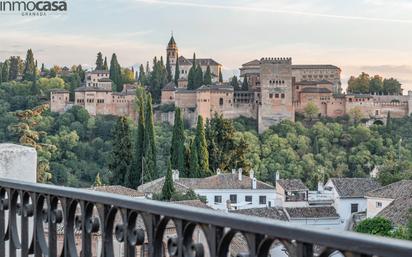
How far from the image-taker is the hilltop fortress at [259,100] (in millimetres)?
71750

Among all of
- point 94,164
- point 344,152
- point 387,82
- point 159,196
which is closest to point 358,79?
point 387,82

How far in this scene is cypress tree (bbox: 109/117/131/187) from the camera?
37844 millimetres

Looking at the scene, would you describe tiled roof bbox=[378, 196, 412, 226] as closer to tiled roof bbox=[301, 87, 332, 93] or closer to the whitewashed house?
the whitewashed house

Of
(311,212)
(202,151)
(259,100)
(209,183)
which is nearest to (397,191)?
(311,212)

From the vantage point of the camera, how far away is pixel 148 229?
1.83 m

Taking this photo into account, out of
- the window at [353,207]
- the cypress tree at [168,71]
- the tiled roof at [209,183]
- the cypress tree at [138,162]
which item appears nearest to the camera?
the window at [353,207]

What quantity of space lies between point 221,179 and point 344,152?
24.8 metres

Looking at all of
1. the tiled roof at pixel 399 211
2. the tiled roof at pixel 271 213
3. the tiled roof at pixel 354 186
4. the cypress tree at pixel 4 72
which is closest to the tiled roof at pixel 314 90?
the cypress tree at pixel 4 72

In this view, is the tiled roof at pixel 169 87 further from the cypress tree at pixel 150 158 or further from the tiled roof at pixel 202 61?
the cypress tree at pixel 150 158

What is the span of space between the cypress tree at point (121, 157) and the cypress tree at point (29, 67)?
43830mm

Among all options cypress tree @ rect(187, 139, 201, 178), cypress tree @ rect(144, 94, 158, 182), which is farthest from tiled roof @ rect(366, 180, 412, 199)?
cypress tree @ rect(144, 94, 158, 182)

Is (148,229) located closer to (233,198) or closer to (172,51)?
(233,198)

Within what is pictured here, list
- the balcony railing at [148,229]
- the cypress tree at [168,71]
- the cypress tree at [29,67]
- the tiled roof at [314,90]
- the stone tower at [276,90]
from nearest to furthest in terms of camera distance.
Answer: the balcony railing at [148,229], the stone tower at [276,90], the tiled roof at [314,90], the cypress tree at [29,67], the cypress tree at [168,71]

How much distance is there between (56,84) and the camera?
8088cm
